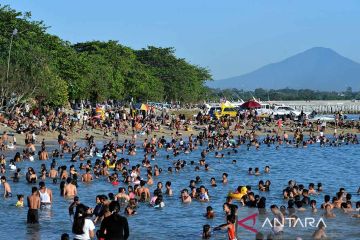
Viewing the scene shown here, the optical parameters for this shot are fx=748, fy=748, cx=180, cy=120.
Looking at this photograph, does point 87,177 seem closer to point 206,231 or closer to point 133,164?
point 133,164

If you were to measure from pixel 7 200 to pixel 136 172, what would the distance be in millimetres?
8558

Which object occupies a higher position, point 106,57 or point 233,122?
point 106,57

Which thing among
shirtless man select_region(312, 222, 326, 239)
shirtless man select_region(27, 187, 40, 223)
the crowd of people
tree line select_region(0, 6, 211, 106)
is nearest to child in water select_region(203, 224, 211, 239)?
the crowd of people

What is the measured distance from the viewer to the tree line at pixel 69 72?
5944 centimetres

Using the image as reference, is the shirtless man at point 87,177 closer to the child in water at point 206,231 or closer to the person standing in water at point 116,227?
the child in water at point 206,231

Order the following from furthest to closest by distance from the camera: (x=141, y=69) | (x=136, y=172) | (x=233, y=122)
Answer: (x=141, y=69)
(x=233, y=122)
(x=136, y=172)

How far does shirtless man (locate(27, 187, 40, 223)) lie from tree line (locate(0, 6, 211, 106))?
1339 inches

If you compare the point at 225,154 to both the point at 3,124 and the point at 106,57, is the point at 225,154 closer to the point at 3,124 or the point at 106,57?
the point at 3,124

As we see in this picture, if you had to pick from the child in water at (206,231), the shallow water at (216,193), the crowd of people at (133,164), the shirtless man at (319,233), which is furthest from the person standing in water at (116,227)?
the child in water at (206,231)

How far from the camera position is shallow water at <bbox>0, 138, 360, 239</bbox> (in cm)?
2422

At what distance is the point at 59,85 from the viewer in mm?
62188

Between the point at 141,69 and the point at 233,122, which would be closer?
the point at 233,122

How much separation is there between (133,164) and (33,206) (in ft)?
77.0

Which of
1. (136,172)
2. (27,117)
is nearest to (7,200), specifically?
(136,172)
